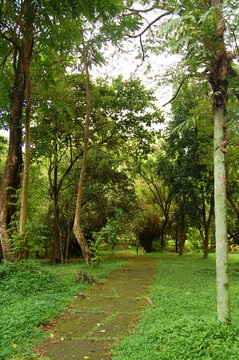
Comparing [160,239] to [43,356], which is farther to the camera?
[160,239]

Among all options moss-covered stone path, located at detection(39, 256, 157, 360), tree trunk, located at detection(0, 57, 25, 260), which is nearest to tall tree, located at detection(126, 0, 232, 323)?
moss-covered stone path, located at detection(39, 256, 157, 360)

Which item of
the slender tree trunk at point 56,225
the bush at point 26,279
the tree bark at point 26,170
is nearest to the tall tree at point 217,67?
the bush at point 26,279

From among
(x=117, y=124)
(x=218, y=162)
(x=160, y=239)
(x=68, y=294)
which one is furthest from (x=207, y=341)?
(x=160, y=239)

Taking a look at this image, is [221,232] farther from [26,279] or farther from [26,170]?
[26,170]

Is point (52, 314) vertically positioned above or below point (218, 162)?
below

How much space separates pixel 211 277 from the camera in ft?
25.6

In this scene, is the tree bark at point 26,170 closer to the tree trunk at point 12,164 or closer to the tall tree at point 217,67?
the tree trunk at point 12,164

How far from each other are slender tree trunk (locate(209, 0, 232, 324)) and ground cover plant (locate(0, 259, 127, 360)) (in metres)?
2.33

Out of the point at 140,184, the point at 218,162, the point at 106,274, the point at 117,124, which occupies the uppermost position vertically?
the point at 117,124

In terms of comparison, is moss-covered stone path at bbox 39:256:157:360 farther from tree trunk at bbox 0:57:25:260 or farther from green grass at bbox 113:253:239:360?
tree trunk at bbox 0:57:25:260

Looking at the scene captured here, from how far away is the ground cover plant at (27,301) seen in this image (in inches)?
124

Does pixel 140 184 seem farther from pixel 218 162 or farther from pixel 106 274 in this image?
pixel 218 162

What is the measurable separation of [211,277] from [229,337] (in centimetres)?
532

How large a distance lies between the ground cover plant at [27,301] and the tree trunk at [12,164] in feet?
3.72
